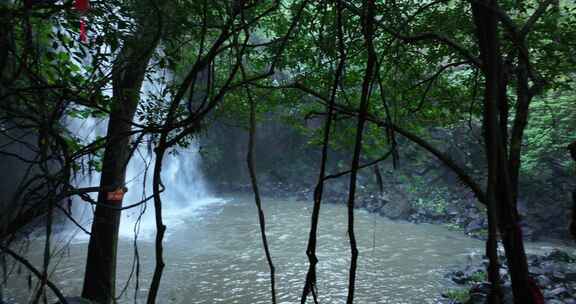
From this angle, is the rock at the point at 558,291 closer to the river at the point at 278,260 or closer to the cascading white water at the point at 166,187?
the river at the point at 278,260

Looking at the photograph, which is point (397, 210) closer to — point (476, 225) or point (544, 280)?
point (476, 225)

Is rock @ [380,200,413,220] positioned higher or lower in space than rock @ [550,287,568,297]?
higher

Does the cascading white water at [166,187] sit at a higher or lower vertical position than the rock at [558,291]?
higher

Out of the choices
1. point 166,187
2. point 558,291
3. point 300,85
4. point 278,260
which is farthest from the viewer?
point 166,187

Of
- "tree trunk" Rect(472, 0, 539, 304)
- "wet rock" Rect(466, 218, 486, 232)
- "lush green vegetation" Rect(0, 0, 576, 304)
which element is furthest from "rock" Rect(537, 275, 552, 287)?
"tree trunk" Rect(472, 0, 539, 304)

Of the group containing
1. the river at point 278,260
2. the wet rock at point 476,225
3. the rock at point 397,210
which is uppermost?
the rock at point 397,210

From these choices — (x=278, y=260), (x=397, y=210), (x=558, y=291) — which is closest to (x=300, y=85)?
(x=558, y=291)

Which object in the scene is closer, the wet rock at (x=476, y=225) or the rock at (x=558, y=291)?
the rock at (x=558, y=291)

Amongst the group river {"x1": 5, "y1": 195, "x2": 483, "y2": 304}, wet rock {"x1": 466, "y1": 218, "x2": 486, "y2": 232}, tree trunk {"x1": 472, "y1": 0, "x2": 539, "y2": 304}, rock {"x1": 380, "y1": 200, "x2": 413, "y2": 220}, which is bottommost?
river {"x1": 5, "y1": 195, "x2": 483, "y2": 304}

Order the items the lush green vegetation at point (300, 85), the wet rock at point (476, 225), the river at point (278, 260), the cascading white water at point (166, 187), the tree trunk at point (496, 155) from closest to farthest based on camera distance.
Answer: the tree trunk at point (496, 155) < the lush green vegetation at point (300, 85) < the river at point (278, 260) < the wet rock at point (476, 225) < the cascading white water at point (166, 187)

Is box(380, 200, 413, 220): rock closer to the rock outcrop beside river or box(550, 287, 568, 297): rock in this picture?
the rock outcrop beside river

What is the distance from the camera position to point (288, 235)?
11672 mm

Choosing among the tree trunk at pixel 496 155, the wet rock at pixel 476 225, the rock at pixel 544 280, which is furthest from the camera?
the wet rock at pixel 476 225

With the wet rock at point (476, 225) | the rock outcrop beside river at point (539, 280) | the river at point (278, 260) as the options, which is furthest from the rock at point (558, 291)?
the wet rock at point (476, 225)
